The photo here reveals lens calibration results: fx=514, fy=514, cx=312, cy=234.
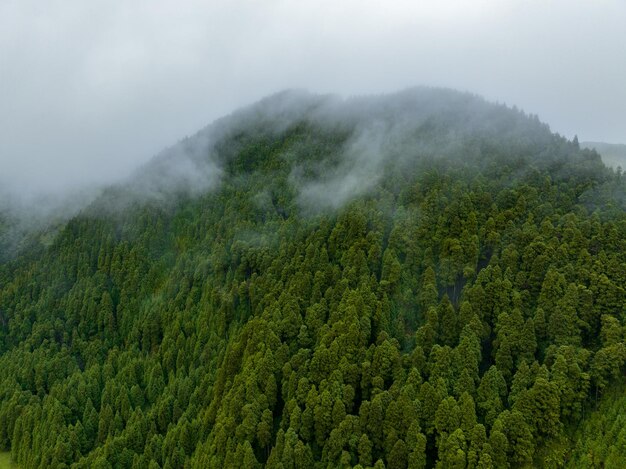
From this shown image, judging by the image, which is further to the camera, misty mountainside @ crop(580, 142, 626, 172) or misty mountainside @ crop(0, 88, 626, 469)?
misty mountainside @ crop(580, 142, 626, 172)

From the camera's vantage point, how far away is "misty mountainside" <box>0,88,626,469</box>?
73.1m

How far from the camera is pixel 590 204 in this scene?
95.9 meters

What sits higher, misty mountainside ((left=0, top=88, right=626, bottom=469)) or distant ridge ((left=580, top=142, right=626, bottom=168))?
misty mountainside ((left=0, top=88, right=626, bottom=469))

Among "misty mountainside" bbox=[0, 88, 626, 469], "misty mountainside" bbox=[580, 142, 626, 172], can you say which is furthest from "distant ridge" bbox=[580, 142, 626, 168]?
"misty mountainside" bbox=[0, 88, 626, 469]

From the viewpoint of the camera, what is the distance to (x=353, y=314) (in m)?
88.3

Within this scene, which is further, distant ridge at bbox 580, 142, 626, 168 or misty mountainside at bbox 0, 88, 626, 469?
distant ridge at bbox 580, 142, 626, 168

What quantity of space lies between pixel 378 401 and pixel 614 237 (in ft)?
156

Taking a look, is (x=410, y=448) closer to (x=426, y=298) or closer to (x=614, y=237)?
(x=426, y=298)

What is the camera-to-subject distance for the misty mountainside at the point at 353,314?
7312 cm

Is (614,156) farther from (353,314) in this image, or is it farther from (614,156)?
(353,314)

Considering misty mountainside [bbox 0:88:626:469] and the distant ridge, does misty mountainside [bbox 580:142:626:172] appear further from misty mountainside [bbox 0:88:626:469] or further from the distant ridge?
misty mountainside [bbox 0:88:626:469]

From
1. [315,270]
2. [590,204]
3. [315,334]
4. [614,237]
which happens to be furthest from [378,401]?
[590,204]

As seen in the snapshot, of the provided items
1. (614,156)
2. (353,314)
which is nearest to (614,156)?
(614,156)

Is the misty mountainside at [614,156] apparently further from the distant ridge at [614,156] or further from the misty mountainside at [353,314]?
the misty mountainside at [353,314]
